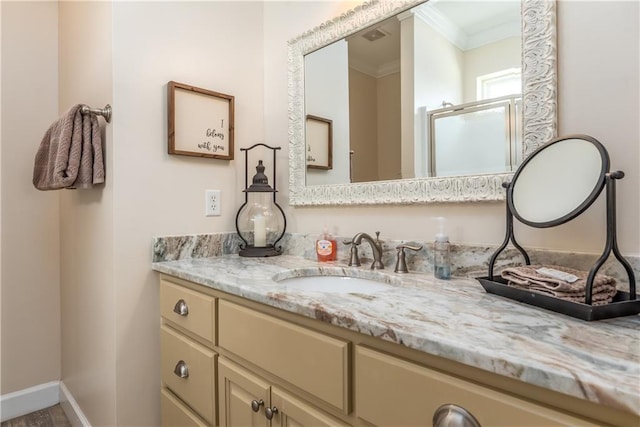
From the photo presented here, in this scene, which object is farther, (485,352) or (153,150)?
(153,150)

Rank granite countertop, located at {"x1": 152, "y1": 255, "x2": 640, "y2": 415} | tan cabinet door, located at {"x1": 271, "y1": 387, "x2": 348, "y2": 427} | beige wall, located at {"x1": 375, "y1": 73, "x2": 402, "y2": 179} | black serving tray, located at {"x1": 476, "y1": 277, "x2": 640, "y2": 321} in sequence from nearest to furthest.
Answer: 1. granite countertop, located at {"x1": 152, "y1": 255, "x2": 640, "y2": 415}
2. black serving tray, located at {"x1": 476, "y1": 277, "x2": 640, "y2": 321}
3. tan cabinet door, located at {"x1": 271, "y1": 387, "x2": 348, "y2": 427}
4. beige wall, located at {"x1": 375, "y1": 73, "x2": 402, "y2": 179}

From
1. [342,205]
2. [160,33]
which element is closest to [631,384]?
[342,205]

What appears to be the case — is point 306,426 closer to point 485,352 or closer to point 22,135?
point 485,352

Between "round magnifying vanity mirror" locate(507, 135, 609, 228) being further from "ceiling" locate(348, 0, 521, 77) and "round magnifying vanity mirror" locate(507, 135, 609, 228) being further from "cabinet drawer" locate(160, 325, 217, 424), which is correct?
"cabinet drawer" locate(160, 325, 217, 424)

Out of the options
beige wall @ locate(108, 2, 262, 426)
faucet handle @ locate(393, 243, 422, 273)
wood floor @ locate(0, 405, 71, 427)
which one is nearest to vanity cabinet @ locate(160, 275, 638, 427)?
beige wall @ locate(108, 2, 262, 426)

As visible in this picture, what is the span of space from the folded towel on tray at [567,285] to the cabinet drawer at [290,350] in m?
0.42

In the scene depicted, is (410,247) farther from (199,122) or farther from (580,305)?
(199,122)

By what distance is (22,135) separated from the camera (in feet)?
5.78

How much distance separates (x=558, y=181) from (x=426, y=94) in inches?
20.3

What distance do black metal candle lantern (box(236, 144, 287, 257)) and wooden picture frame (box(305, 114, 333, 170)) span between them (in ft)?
0.63

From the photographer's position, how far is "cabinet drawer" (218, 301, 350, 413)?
2.32 feet

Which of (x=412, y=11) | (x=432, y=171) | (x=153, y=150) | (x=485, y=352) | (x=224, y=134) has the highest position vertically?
(x=412, y=11)

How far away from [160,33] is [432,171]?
121 centimetres

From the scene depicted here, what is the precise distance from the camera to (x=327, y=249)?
4.53 ft
